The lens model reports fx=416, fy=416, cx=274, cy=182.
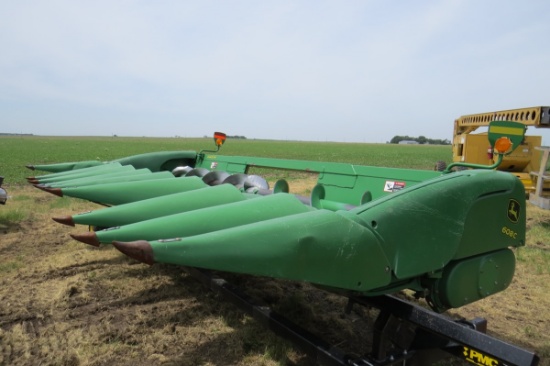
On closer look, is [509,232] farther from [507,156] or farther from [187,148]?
[187,148]

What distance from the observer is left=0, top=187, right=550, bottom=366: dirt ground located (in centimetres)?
281

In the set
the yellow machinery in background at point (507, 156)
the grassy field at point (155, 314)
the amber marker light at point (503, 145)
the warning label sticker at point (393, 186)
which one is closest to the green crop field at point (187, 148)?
the grassy field at point (155, 314)

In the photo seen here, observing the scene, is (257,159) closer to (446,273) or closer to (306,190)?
(446,273)

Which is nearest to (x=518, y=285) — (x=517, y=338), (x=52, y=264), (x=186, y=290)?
(x=517, y=338)

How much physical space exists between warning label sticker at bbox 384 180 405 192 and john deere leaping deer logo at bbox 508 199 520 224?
0.74 metres

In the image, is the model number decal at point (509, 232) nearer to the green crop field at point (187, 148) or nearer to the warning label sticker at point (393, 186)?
the warning label sticker at point (393, 186)

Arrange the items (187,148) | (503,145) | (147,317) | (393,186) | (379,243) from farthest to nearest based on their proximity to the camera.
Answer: (187,148)
(147,317)
(393,186)
(503,145)
(379,243)

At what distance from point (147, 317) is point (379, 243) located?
2.30 metres

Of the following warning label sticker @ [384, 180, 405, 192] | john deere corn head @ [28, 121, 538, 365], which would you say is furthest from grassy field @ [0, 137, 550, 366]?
warning label sticker @ [384, 180, 405, 192]

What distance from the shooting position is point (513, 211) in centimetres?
234

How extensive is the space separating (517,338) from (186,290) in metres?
2.86

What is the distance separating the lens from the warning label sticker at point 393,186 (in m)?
2.95

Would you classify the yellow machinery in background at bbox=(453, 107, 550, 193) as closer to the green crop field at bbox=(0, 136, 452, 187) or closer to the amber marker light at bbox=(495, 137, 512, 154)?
the amber marker light at bbox=(495, 137, 512, 154)

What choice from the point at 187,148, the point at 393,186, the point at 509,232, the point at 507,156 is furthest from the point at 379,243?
the point at 187,148
